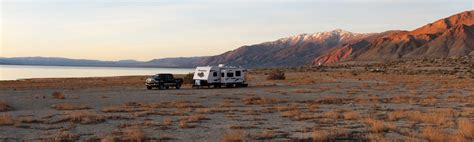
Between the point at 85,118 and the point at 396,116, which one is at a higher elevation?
the point at 85,118

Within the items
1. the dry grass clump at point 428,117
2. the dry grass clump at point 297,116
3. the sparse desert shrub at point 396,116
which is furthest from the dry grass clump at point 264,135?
the dry grass clump at point 428,117

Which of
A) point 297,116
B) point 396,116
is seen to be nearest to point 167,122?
point 297,116

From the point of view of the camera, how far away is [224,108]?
23672mm

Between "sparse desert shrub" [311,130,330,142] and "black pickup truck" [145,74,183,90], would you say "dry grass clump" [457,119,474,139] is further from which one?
"black pickup truck" [145,74,183,90]

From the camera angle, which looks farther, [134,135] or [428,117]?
[428,117]

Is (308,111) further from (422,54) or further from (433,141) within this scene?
(422,54)

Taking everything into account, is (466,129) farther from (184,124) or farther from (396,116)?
(184,124)

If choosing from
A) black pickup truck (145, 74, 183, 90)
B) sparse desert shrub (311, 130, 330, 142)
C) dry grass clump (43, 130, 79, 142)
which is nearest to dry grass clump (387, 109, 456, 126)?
sparse desert shrub (311, 130, 330, 142)

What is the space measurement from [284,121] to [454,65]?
92744 mm

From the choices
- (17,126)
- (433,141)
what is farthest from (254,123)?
(17,126)

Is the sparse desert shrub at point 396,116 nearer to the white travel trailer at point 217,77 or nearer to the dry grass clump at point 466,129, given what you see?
the dry grass clump at point 466,129

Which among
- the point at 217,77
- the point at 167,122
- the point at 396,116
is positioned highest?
the point at 217,77

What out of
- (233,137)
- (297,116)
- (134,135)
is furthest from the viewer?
(297,116)

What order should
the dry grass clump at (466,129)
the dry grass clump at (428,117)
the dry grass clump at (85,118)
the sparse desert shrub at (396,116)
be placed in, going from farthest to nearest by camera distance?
the sparse desert shrub at (396,116) → the dry grass clump at (85,118) → the dry grass clump at (428,117) → the dry grass clump at (466,129)
